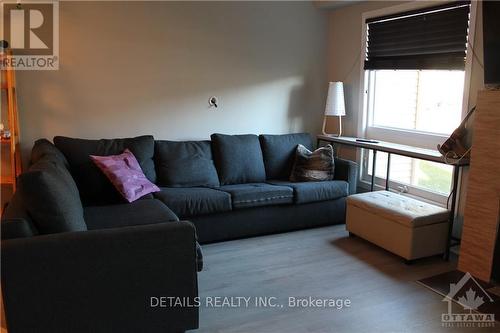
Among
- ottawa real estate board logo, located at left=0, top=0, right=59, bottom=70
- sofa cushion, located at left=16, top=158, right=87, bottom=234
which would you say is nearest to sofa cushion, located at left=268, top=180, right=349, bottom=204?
sofa cushion, located at left=16, top=158, right=87, bottom=234

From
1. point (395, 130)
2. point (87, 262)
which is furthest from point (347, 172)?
point (87, 262)

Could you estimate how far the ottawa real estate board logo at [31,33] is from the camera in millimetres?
3506

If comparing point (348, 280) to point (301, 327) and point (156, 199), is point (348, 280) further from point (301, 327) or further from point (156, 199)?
point (156, 199)

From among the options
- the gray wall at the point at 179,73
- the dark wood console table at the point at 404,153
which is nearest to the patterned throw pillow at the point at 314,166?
the dark wood console table at the point at 404,153

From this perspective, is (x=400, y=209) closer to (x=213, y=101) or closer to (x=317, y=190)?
(x=317, y=190)

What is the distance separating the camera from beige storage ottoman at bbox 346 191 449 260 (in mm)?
3150

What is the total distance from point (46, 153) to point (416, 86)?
325 cm

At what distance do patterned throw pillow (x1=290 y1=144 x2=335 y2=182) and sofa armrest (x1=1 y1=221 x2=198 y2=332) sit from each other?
2.19 m

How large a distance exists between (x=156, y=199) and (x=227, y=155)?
3.12ft

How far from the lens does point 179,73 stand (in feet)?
13.8

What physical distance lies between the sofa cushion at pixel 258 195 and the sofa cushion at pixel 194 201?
9 centimetres

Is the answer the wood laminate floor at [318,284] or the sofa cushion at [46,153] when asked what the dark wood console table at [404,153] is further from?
the sofa cushion at [46,153]

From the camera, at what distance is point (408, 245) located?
124 inches

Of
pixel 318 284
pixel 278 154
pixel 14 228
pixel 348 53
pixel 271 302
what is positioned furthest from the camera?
pixel 348 53
